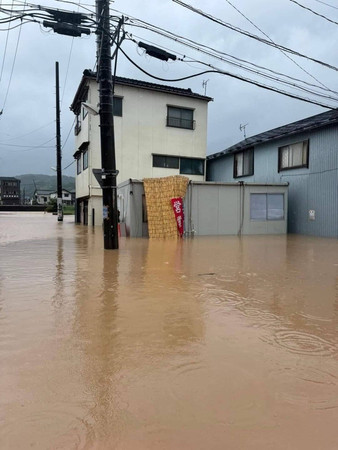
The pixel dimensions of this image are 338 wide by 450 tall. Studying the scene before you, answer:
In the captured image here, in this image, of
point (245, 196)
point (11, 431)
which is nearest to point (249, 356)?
point (11, 431)

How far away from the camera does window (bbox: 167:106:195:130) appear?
22.9 m

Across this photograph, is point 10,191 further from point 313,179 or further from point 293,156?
point 313,179

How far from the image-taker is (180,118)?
23.1 metres

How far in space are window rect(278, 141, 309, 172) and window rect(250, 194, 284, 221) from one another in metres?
1.81

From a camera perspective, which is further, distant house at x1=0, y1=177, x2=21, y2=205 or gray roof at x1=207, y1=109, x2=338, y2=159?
distant house at x1=0, y1=177, x2=21, y2=205

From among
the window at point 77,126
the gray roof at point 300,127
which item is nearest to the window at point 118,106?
the window at point 77,126

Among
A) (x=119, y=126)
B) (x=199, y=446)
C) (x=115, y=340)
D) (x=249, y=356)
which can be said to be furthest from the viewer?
(x=119, y=126)

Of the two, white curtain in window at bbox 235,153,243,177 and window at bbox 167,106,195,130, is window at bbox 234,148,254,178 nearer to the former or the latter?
white curtain in window at bbox 235,153,243,177

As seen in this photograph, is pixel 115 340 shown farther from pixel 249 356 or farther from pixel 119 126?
pixel 119 126

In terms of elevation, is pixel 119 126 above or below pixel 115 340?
above

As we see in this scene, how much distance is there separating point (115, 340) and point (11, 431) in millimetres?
1544

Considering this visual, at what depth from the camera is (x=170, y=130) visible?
Answer: 22750 mm

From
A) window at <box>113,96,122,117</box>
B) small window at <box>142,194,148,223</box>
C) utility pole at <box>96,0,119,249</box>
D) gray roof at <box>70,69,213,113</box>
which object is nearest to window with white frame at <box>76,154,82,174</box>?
gray roof at <box>70,69,213,113</box>

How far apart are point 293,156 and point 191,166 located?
24.8 feet
